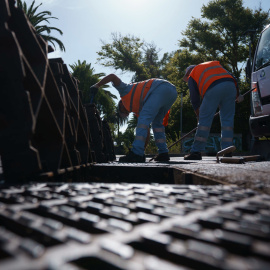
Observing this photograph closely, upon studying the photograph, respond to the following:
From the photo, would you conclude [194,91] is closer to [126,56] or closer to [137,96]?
[137,96]

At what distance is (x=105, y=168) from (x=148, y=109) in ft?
7.05

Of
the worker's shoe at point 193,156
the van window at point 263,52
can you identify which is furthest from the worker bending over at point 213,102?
the van window at point 263,52

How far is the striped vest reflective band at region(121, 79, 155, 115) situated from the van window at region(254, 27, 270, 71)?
7.61ft

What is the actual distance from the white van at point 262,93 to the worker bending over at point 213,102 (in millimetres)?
440

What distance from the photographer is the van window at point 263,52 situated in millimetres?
6032

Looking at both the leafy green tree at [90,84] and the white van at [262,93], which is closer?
the white van at [262,93]

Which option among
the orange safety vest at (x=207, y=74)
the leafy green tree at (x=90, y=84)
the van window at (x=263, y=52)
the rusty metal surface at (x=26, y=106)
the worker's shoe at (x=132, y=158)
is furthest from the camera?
the leafy green tree at (x=90, y=84)

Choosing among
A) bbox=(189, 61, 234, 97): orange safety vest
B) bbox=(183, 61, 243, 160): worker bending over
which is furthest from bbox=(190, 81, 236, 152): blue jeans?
bbox=(189, 61, 234, 97): orange safety vest

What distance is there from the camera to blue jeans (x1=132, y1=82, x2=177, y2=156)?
502cm

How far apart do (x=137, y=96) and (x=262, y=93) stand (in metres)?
2.39

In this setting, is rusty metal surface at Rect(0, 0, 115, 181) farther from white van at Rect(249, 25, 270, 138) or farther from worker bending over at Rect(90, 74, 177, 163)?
white van at Rect(249, 25, 270, 138)

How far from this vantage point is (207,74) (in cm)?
627

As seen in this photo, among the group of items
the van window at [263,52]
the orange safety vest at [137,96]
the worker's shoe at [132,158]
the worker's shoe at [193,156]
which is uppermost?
the van window at [263,52]

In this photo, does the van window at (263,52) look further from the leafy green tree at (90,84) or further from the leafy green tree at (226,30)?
the leafy green tree at (90,84)
